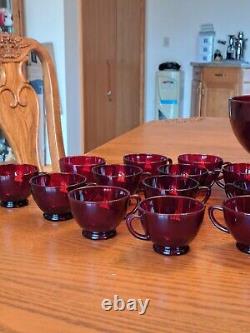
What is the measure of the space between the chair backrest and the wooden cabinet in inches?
A: 126

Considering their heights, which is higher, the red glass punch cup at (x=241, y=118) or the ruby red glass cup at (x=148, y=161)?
the red glass punch cup at (x=241, y=118)

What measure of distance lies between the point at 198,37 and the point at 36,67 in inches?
94.3

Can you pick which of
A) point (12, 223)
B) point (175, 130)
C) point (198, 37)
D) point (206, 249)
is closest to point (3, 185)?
point (12, 223)

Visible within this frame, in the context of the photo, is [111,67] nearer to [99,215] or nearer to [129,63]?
[129,63]

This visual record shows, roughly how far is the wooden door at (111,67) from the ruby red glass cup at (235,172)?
94.6 inches

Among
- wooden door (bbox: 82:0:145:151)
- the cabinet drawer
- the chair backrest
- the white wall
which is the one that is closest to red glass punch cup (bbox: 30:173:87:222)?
the chair backrest

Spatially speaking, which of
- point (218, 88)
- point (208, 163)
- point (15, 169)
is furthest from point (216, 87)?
point (15, 169)

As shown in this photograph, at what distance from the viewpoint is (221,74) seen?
4344 mm

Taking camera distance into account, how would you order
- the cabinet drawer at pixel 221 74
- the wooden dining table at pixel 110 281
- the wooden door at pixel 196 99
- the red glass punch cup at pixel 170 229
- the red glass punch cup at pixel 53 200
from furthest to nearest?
the wooden door at pixel 196 99
the cabinet drawer at pixel 221 74
the red glass punch cup at pixel 53 200
the red glass punch cup at pixel 170 229
the wooden dining table at pixel 110 281

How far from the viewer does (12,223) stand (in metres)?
0.72

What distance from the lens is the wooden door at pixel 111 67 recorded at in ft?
10.8

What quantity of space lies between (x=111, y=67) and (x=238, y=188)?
3180mm

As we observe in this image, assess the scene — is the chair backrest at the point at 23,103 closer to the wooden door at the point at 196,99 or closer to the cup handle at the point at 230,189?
the cup handle at the point at 230,189

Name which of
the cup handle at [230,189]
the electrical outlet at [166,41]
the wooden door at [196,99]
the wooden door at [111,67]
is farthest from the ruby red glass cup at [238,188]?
the electrical outlet at [166,41]
